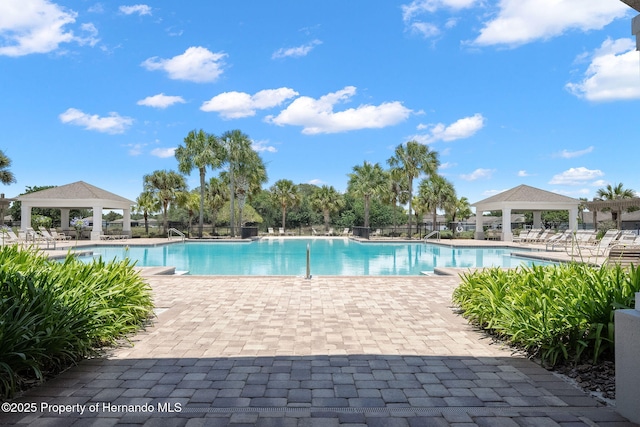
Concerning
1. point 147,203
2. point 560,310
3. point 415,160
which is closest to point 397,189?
point 415,160

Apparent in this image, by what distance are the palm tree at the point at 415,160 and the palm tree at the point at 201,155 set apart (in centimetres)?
1406

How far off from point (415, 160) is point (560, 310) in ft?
94.1

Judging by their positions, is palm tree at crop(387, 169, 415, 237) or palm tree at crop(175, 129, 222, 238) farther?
palm tree at crop(387, 169, 415, 237)

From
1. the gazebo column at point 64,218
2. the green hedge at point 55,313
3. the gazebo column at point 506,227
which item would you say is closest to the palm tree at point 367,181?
the gazebo column at point 506,227

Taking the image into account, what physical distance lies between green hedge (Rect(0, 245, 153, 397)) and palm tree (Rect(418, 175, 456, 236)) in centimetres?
3062

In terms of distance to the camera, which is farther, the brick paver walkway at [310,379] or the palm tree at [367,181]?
the palm tree at [367,181]

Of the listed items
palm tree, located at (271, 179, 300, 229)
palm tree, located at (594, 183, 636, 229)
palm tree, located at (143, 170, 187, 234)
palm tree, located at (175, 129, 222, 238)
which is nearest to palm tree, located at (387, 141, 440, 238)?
palm tree, located at (271, 179, 300, 229)

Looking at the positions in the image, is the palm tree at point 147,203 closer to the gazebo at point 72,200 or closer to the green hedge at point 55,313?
the gazebo at point 72,200

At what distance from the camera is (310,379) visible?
341 cm

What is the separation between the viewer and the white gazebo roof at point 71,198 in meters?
27.9

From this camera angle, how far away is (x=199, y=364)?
3770mm

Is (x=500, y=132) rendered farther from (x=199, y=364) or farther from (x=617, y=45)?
(x=199, y=364)

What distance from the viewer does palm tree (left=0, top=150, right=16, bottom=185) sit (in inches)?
1206

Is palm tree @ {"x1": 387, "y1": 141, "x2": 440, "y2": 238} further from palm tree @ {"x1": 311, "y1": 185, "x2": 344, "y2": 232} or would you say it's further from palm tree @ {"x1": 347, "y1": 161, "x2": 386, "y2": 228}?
palm tree @ {"x1": 311, "y1": 185, "x2": 344, "y2": 232}
